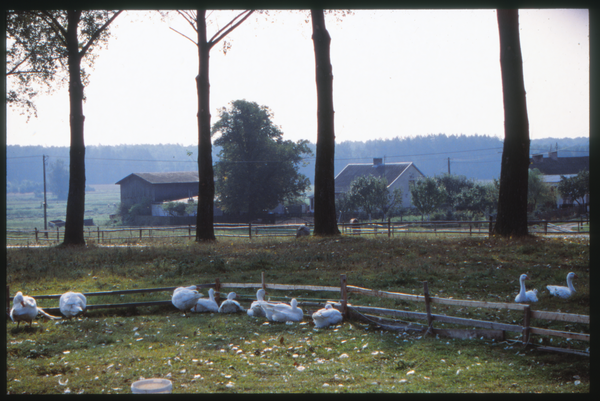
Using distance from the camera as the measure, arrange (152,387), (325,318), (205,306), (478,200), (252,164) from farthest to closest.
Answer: (252,164)
(478,200)
(205,306)
(325,318)
(152,387)

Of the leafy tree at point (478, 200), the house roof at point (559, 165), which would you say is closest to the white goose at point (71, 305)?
the leafy tree at point (478, 200)

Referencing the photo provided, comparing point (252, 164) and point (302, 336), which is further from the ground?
point (252, 164)

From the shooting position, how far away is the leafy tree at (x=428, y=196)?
5650cm

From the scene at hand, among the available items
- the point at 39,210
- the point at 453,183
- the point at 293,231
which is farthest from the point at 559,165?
the point at 39,210

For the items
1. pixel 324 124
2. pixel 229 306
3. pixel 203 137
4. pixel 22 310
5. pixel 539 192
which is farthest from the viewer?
pixel 539 192

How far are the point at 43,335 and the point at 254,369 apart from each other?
15.1 ft

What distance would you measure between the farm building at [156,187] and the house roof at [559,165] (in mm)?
49971

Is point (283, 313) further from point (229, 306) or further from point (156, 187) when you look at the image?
point (156, 187)

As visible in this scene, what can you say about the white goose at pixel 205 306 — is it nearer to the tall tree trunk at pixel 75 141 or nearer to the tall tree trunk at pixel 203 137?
the tall tree trunk at pixel 203 137

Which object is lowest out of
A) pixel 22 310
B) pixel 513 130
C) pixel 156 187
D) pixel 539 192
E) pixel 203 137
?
pixel 22 310

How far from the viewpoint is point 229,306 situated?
1064 cm

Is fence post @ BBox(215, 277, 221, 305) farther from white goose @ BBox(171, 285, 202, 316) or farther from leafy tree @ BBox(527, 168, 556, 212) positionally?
leafy tree @ BBox(527, 168, 556, 212)

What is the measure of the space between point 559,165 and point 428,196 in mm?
26990

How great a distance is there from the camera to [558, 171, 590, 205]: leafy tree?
52.0 meters
